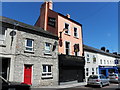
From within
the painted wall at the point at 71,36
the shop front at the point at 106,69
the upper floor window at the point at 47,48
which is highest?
the painted wall at the point at 71,36

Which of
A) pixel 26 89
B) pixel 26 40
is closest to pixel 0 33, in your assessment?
pixel 26 40

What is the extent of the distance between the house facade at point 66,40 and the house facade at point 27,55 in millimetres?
1235

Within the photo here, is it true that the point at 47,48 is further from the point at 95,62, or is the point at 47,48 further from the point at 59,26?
the point at 95,62

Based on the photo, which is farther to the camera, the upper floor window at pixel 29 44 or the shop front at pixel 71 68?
the shop front at pixel 71 68

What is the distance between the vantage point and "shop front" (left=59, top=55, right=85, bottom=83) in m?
16.7

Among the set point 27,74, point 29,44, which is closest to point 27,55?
point 29,44

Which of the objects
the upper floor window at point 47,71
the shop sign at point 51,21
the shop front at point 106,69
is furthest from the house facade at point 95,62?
the upper floor window at point 47,71

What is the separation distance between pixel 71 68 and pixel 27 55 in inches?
290

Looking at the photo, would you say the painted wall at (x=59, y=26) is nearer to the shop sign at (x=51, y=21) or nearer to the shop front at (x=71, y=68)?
the shop sign at (x=51, y=21)

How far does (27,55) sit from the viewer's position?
13.5 meters

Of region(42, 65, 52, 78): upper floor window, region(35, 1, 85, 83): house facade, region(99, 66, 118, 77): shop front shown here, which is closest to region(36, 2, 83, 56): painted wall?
region(35, 1, 85, 83): house facade

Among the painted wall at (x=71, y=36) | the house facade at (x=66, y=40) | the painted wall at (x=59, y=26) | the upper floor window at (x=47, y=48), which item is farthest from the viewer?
the painted wall at (x=71, y=36)

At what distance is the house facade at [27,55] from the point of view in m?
12.1

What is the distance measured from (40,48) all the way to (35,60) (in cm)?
158
